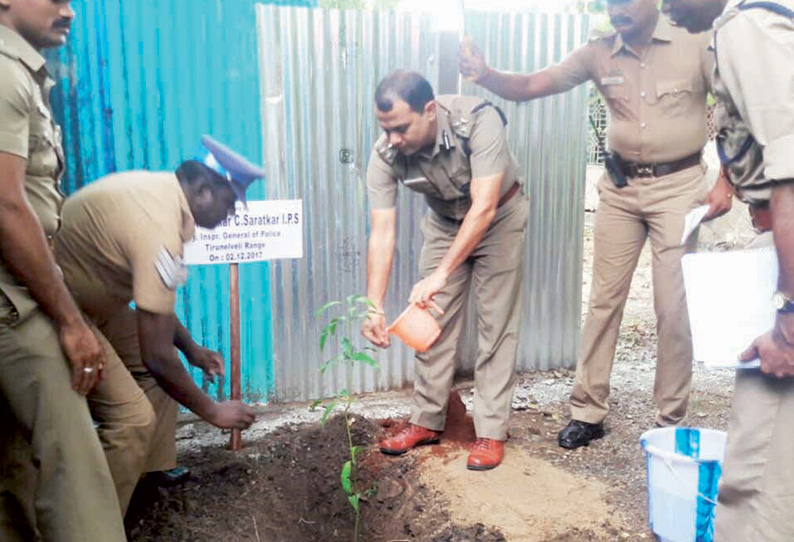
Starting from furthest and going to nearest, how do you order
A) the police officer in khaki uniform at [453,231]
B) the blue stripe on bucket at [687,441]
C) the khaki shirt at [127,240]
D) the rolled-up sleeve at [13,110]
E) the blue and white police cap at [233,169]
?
the police officer in khaki uniform at [453,231]
the blue stripe on bucket at [687,441]
the blue and white police cap at [233,169]
the khaki shirt at [127,240]
the rolled-up sleeve at [13,110]

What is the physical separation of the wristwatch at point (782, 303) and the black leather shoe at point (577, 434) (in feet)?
6.71

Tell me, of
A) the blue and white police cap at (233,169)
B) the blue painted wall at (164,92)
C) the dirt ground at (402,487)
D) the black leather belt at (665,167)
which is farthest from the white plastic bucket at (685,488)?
the blue painted wall at (164,92)

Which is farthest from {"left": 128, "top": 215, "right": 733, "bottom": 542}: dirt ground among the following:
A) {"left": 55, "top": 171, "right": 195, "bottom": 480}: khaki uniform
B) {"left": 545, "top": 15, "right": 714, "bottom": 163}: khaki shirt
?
{"left": 545, "top": 15, "right": 714, "bottom": 163}: khaki shirt

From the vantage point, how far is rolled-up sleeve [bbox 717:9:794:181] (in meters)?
1.82

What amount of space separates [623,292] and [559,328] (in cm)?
118

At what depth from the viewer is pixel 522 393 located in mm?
4656

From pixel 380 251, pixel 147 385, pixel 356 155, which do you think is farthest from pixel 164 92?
pixel 147 385

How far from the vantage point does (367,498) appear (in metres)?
3.48

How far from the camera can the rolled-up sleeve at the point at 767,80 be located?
182cm

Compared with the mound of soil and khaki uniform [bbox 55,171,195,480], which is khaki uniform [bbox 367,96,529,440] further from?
khaki uniform [bbox 55,171,195,480]

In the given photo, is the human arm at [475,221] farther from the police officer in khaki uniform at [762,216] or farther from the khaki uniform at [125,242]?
the police officer in khaki uniform at [762,216]

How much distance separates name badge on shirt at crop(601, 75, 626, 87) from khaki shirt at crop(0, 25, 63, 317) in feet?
8.63

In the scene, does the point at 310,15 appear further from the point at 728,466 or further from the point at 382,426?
the point at 728,466

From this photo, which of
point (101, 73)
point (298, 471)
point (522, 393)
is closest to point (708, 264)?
point (298, 471)
